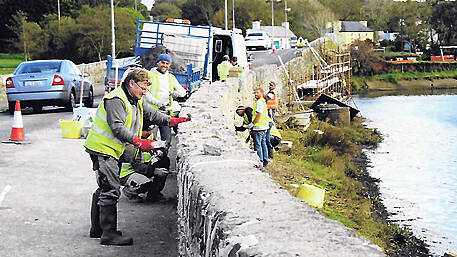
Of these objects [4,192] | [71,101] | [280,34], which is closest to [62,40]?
[71,101]

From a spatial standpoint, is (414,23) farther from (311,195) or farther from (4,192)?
(4,192)

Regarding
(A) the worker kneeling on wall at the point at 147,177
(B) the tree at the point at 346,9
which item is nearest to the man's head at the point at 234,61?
(A) the worker kneeling on wall at the point at 147,177

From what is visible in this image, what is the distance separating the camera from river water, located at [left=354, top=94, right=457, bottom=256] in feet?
66.7

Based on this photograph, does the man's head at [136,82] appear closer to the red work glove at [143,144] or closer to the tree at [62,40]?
the red work glove at [143,144]

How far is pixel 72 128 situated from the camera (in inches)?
628

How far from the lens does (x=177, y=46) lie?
69.5 feet

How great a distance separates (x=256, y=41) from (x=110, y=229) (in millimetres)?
63249

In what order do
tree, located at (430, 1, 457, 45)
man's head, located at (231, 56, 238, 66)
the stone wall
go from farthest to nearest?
tree, located at (430, 1, 457, 45) → man's head, located at (231, 56, 238, 66) → the stone wall

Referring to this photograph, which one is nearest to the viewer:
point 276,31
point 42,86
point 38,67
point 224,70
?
point 42,86

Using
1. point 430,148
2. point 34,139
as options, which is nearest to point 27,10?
point 430,148

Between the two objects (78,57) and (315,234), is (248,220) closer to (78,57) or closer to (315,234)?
(315,234)

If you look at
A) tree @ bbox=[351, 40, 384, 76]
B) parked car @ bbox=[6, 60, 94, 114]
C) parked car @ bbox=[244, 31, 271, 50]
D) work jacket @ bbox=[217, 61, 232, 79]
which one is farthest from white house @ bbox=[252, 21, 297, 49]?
parked car @ bbox=[6, 60, 94, 114]

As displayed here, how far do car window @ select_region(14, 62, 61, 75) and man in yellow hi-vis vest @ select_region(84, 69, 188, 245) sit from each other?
14.7 meters

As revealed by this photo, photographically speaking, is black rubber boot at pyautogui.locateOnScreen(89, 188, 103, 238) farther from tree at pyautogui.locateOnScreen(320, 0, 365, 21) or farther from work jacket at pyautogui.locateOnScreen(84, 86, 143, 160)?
tree at pyautogui.locateOnScreen(320, 0, 365, 21)
